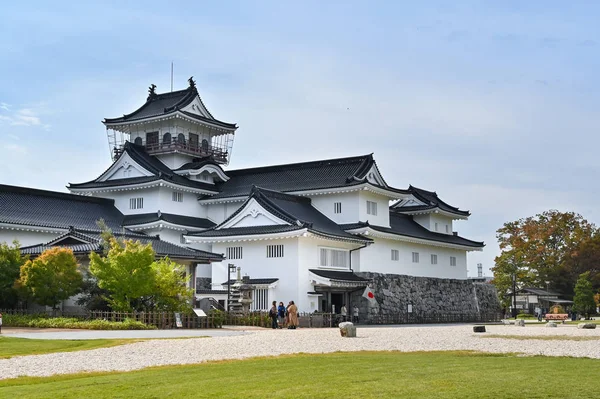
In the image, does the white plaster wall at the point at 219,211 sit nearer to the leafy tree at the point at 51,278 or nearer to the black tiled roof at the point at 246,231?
the black tiled roof at the point at 246,231

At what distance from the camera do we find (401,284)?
198 ft

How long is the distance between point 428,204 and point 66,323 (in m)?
39.2

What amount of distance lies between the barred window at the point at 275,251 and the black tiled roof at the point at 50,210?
1168 cm

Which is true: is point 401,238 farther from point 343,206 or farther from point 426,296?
point 426,296

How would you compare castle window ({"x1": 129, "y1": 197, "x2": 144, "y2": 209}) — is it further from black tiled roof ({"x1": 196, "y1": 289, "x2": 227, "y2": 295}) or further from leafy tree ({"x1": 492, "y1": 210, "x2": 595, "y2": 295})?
leafy tree ({"x1": 492, "y1": 210, "x2": 595, "y2": 295})

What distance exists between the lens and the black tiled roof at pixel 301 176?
5972cm

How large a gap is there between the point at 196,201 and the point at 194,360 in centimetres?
4372

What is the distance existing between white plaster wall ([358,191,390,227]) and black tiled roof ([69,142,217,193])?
42.8ft

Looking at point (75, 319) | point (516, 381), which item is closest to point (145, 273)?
point (75, 319)

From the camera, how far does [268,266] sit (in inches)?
2096

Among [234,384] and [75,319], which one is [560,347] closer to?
[234,384]

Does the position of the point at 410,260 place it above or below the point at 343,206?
below

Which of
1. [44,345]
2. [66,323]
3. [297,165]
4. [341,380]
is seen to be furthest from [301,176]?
[341,380]

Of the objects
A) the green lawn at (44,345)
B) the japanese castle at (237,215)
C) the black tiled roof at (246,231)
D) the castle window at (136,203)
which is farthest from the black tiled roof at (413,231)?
the green lawn at (44,345)
